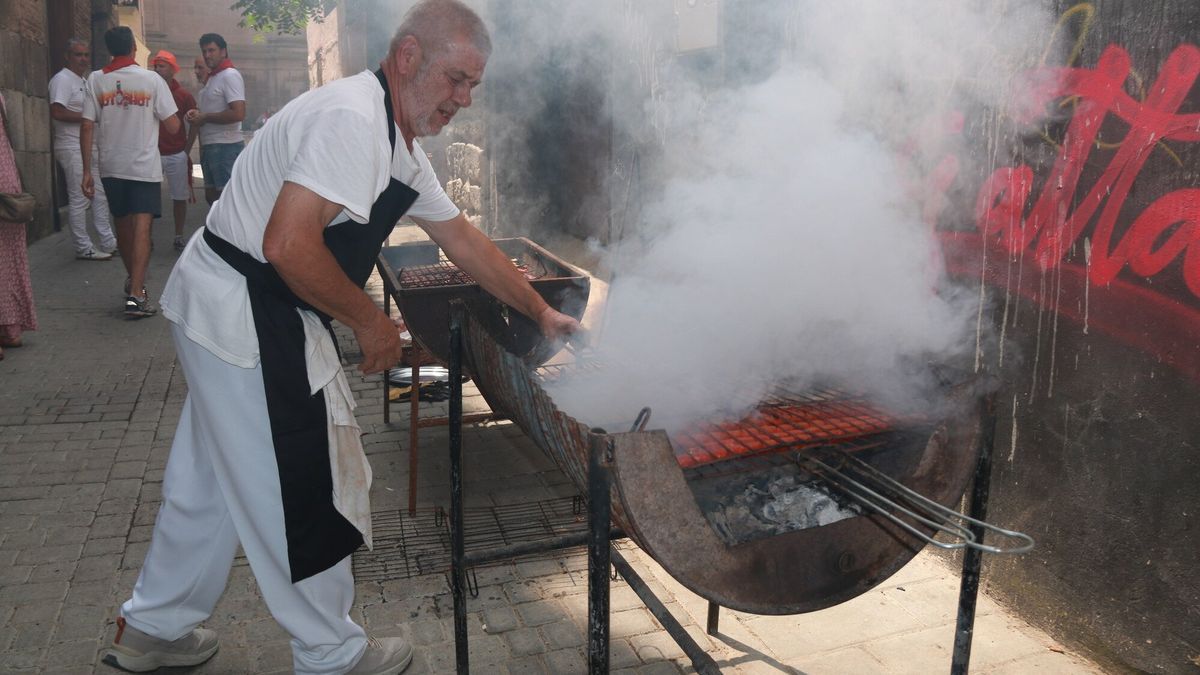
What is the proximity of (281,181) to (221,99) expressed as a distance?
7.62 m

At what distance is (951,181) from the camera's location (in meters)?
→ 3.26

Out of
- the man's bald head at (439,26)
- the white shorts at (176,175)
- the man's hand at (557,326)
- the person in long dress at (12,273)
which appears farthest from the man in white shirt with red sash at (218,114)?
the man's bald head at (439,26)

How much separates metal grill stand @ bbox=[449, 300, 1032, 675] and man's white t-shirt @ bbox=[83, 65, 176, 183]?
5637 millimetres

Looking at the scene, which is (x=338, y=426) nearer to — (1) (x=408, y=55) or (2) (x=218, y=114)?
(1) (x=408, y=55)

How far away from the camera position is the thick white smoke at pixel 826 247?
290 centimetres

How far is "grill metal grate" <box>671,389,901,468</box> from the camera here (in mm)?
2127

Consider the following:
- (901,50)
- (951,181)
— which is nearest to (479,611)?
(951,181)

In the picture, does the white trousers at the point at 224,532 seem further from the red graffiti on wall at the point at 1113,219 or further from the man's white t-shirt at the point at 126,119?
the man's white t-shirt at the point at 126,119

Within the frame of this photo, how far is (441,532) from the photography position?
150 inches

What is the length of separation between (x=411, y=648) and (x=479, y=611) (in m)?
0.33

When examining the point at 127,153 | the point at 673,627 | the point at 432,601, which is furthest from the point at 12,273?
the point at 673,627

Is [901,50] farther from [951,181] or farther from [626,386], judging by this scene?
[626,386]

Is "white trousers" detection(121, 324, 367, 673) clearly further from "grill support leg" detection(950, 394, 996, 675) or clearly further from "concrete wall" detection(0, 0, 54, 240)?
"concrete wall" detection(0, 0, 54, 240)

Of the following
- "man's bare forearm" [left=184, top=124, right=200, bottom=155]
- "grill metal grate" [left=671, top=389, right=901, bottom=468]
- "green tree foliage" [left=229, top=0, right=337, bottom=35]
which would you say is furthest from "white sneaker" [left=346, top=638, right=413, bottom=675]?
"green tree foliage" [left=229, top=0, right=337, bottom=35]
